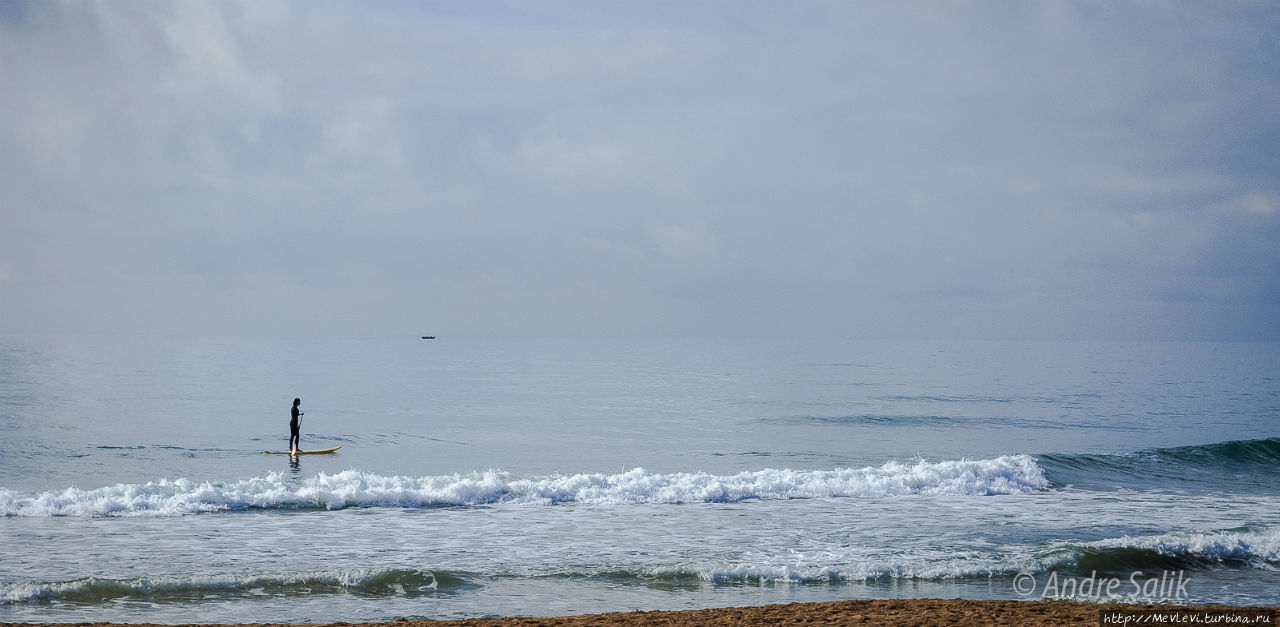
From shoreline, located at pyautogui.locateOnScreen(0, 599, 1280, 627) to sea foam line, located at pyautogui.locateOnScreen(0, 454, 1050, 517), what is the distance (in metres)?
9.51

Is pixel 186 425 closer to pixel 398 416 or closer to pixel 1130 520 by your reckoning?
pixel 398 416

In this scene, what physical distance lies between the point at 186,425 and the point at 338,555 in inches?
1113

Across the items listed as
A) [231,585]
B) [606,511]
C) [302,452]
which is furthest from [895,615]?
[302,452]

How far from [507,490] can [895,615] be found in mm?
13459

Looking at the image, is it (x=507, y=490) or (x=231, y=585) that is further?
(x=507, y=490)

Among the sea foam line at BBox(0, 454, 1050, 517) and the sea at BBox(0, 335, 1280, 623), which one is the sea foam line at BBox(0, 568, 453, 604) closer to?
the sea at BBox(0, 335, 1280, 623)

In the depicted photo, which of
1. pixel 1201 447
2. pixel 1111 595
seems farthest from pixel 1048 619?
pixel 1201 447

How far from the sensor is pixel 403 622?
11.1m

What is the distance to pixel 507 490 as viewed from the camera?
73.3 feet

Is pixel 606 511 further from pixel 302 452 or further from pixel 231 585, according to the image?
pixel 302 452

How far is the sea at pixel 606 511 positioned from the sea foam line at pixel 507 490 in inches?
3.3

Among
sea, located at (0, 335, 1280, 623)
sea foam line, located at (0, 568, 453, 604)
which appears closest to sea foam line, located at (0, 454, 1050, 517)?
sea, located at (0, 335, 1280, 623)

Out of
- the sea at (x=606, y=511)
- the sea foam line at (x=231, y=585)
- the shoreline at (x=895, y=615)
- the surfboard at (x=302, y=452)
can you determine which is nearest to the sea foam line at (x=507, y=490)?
the sea at (x=606, y=511)

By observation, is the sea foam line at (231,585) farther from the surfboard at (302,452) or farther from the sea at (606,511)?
the surfboard at (302,452)
